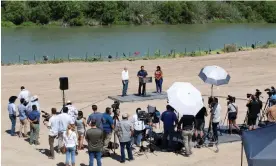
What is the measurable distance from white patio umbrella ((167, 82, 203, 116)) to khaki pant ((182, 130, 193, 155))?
1.76 feet

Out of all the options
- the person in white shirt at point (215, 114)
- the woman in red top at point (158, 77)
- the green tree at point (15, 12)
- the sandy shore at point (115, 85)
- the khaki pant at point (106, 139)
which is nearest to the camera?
the khaki pant at point (106, 139)

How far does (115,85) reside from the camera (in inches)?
1017

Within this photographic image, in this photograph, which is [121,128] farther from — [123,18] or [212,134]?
[123,18]

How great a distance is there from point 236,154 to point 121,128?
3.47 meters

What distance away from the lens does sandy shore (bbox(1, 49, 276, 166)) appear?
13.8 meters

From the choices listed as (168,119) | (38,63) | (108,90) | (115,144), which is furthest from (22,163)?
(38,63)

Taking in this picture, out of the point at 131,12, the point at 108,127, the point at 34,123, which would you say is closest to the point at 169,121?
the point at 108,127

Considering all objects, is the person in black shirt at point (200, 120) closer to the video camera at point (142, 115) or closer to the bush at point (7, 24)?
the video camera at point (142, 115)

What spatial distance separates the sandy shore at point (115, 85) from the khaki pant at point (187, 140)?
0.22 metres

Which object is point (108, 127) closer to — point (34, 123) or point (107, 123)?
point (107, 123)

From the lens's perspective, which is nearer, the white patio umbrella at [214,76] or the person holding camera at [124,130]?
the person holding camera at [124,130]

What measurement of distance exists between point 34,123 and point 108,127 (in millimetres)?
2315

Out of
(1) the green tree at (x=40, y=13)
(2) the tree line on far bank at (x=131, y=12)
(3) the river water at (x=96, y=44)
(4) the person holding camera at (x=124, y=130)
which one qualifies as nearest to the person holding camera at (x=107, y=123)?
(4) the person holding camera at (x=124, y=130)

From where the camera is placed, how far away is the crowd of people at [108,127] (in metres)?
12.4
